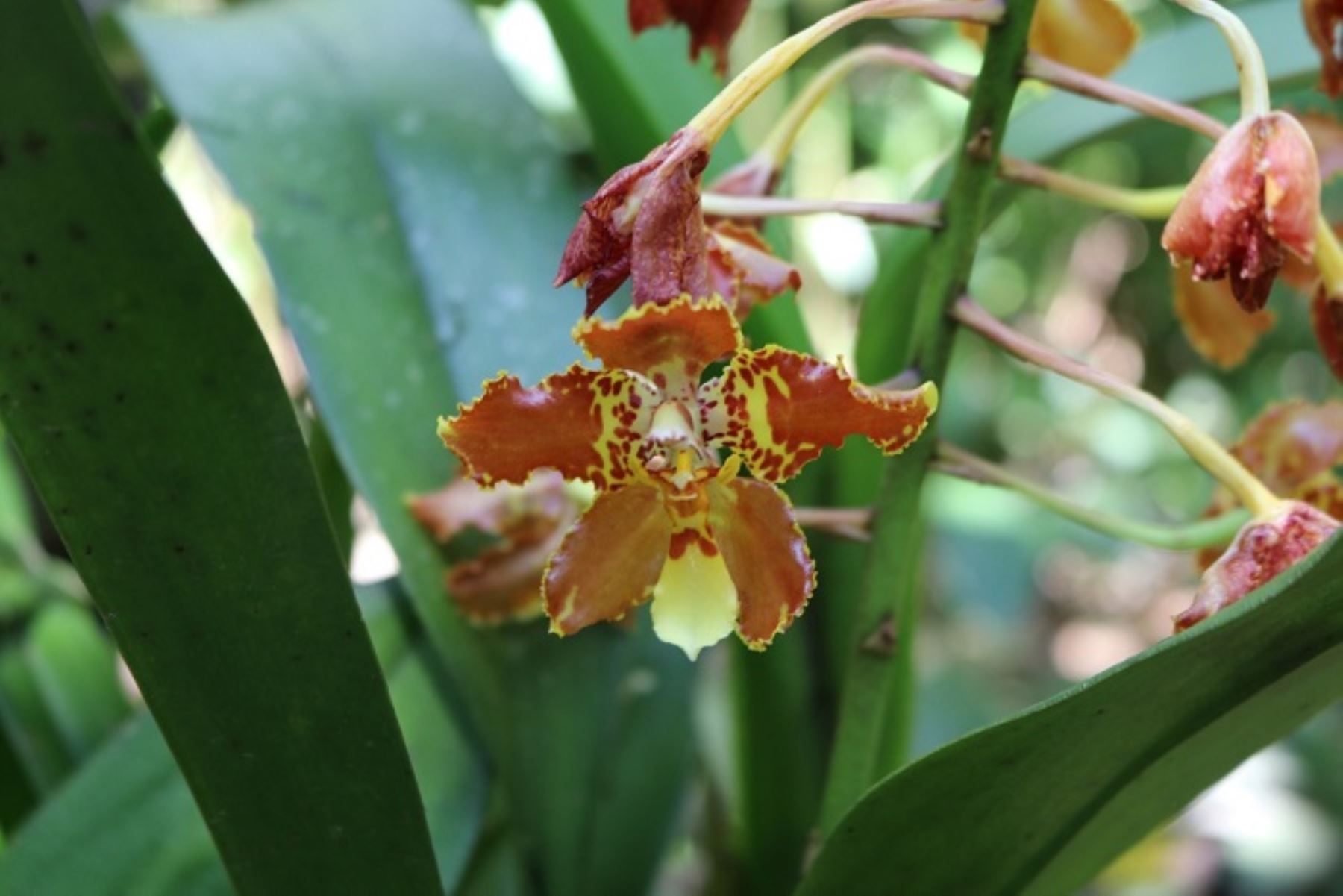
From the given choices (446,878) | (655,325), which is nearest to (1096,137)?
(655,325)

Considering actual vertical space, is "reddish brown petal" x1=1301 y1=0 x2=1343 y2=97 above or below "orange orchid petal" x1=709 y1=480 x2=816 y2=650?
above

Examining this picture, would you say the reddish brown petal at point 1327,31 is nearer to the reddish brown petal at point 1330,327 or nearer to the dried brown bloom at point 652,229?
the reddish brown petal at point 1330,327

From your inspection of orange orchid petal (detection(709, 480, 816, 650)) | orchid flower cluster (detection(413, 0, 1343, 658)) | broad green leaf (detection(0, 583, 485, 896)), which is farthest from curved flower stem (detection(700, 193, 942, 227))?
broad green leaf (detection(0, 583, 485, 896))

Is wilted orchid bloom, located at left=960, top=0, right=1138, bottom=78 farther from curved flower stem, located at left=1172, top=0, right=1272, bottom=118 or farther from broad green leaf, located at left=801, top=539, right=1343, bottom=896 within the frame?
broad green leaf, located at left=801, top=539, right=1343, bottom=896

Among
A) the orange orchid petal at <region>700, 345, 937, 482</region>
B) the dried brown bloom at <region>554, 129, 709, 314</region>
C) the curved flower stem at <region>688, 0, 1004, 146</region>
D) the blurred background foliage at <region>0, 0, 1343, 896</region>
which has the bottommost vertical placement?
the blurred background foliage at <region>0, 0, 1343, 896</region>

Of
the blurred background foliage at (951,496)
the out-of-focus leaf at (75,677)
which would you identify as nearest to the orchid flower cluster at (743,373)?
the blurred background foliage at (951,496)

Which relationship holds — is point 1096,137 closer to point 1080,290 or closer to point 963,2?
point 963,2

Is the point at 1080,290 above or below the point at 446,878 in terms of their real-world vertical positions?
below
